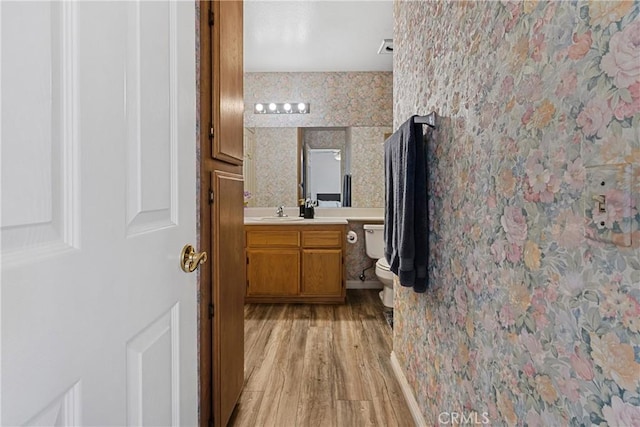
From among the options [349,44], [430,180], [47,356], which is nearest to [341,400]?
[430,180]

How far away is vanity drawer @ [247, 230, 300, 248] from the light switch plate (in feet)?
9.85

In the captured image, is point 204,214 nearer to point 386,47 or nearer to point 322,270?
point 322,270

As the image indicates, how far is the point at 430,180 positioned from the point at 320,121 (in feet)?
9.21

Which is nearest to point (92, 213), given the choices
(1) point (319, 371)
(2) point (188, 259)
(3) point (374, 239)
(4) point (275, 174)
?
(2) point (188, 259)

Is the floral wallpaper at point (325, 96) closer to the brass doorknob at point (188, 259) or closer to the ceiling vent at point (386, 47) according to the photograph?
the ceiling vent at point (386, 47)

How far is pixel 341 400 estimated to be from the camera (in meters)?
1.95

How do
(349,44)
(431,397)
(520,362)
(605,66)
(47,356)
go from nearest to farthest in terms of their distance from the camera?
(47,356), (605,66), (520,362), (431,397), (349,44)

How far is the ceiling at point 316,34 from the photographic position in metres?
2.73

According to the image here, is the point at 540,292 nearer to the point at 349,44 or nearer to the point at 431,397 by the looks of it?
the point at 431,397

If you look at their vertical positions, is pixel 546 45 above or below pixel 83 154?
above

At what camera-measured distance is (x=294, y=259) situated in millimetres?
3551

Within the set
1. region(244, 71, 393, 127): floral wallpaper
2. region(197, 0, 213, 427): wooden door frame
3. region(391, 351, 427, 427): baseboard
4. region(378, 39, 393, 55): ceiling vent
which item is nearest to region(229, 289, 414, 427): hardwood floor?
region(391, 351, 427, 427): baseboard

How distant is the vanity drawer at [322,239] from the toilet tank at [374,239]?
0.32 m

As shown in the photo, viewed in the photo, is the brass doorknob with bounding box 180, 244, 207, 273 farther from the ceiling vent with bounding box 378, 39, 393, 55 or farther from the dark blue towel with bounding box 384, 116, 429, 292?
the ceiling vent with bounding box 378, 39, 393, 55
